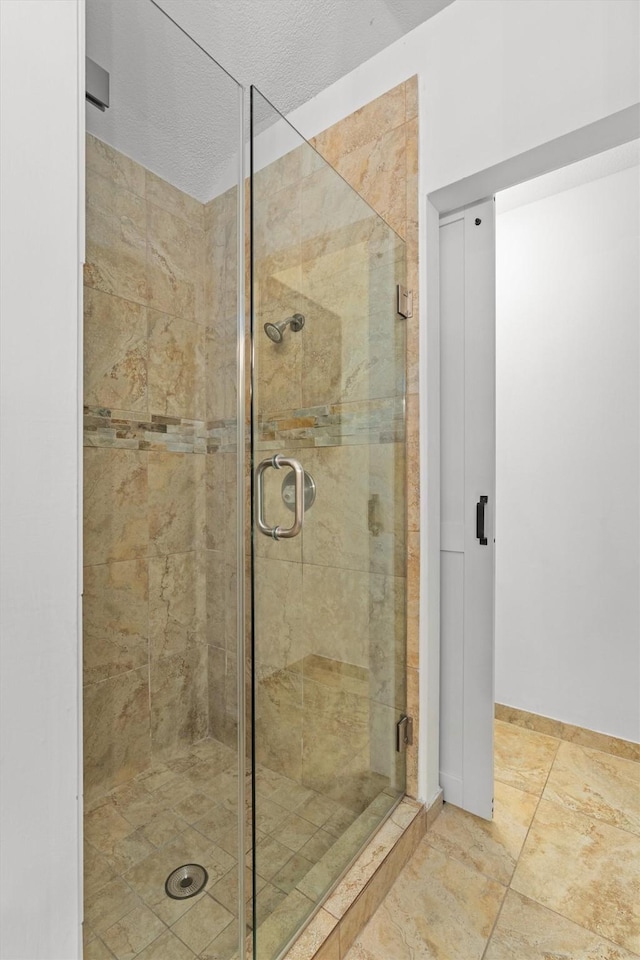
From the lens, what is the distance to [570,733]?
1.92 metres

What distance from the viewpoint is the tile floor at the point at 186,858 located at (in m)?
0.69

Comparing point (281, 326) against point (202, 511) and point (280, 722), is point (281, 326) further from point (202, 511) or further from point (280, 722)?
point (280, 722)

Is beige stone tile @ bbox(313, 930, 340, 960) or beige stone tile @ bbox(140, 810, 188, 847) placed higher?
beige stone tile @ bbox(140, 810, 188, 847)

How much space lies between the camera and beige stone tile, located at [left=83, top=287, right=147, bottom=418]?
64 cm

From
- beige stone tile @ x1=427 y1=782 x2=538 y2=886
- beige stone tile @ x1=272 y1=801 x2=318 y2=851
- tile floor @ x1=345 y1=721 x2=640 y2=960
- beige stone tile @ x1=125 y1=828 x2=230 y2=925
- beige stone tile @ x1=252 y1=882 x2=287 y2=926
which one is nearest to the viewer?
beige stone tile @ x1=125 y1=828 x2=230 y2=925

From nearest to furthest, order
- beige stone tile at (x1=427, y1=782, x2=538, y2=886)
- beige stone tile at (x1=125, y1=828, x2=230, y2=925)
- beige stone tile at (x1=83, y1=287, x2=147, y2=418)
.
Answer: beige stone tile at (x1=83, y1=287, x2=147, y2=418), beige stone tile at (x1=125, y1=828, x2=230, y2=925), beige stone tile at (x1=427, y1=782, x2=538, y2=886)

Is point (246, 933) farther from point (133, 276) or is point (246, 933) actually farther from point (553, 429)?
point (553, 429)

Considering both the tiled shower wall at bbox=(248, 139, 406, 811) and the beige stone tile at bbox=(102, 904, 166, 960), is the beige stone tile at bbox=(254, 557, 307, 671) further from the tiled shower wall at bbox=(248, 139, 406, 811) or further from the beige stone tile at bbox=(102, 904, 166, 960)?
the beige stone tile at bbox=(102, 904, 166, 960)

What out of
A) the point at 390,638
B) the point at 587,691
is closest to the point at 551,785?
the point at 587,691

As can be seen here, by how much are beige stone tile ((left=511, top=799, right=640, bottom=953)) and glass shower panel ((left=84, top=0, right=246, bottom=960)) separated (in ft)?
2.81

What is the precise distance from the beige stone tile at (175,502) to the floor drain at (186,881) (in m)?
0.53

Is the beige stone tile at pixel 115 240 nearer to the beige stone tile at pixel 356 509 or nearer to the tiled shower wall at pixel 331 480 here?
the tiled shower wall at pixel 331 480

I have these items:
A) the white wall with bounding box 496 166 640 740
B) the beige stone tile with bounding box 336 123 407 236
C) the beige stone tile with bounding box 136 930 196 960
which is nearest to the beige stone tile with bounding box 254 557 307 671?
the beige stone tile with bounding box 136 930 196 960

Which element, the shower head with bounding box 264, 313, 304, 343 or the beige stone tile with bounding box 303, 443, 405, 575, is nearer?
the shower head with bounding box 264, 313, 304, 343
